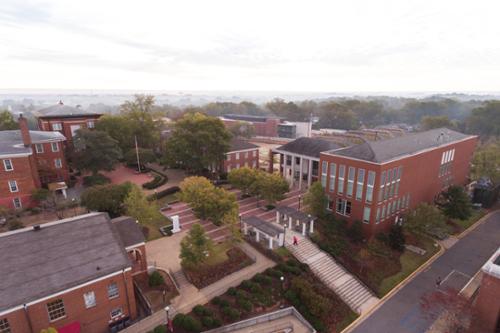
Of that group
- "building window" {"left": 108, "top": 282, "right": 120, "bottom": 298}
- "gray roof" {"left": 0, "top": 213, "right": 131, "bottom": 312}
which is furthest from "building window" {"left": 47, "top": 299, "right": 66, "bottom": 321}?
"building window" {"left": 108, "top": 282, "right": 120, "bottom": 298}

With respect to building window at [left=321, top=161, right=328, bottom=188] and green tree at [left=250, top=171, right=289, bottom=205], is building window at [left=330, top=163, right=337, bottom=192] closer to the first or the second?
building window at [left=321, top=161, right=328, bottom=188]

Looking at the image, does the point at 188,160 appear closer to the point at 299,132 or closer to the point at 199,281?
→ the point at 199,281

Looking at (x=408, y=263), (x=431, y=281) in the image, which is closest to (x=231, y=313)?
(x=431, y=281)

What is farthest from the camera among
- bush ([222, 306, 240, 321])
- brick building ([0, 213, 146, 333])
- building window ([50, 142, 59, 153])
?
building window ([50, 142, 59, 153])

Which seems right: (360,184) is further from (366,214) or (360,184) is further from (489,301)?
(489,301)

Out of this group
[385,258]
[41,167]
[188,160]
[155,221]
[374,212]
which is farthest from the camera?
[188,160]

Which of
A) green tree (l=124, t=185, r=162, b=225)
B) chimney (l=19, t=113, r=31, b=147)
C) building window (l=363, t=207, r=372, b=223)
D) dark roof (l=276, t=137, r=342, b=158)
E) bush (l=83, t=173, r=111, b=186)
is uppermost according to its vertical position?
chimney (l=19, t=113, r=31, b=147)

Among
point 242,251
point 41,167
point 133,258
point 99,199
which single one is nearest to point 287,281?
point 242,251
